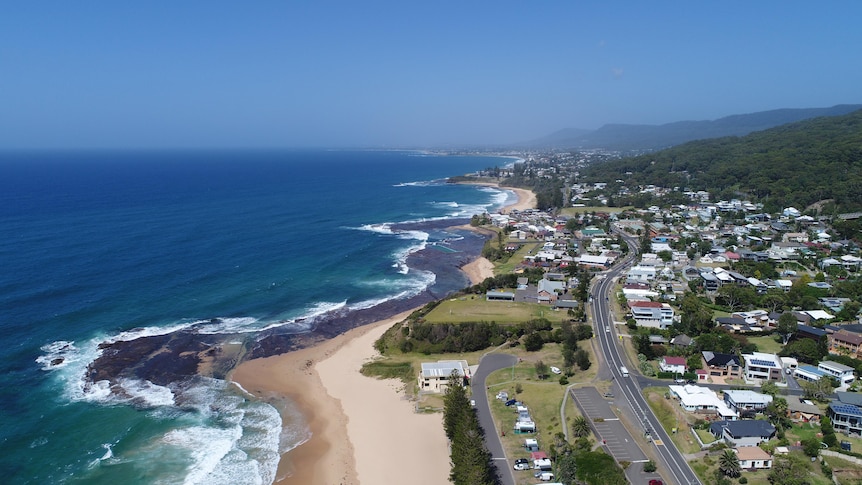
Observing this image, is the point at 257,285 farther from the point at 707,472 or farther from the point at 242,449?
the point at 707,472

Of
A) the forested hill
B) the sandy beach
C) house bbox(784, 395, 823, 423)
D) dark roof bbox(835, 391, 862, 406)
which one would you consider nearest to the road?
the sandy beach

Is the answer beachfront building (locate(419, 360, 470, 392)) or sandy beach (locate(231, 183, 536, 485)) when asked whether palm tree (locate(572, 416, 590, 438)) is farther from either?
beachfront building (locate(419, 360, 470, 392))

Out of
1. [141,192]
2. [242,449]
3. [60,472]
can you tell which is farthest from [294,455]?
[141,192]

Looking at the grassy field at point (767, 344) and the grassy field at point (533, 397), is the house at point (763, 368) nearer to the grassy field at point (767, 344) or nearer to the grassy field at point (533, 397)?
the grassy field at point (767, 344)

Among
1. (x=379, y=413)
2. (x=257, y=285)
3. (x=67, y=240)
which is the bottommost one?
(x=379, y=413)

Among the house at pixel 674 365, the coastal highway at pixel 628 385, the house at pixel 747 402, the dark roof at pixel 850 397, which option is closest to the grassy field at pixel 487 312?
the coastal highway at pixel 628 385
